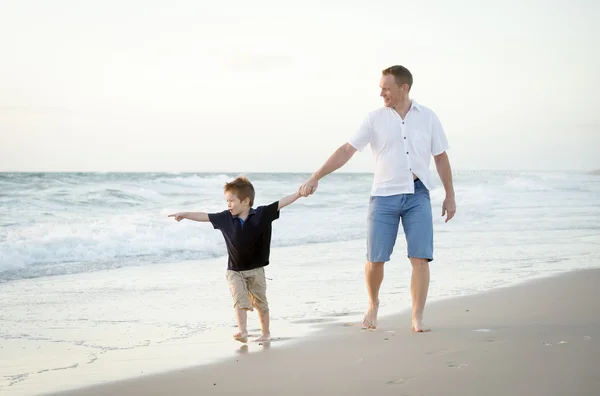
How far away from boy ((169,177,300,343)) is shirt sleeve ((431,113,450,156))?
98cm

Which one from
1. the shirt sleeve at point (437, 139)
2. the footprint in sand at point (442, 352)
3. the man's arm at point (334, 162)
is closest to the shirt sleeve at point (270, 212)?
the man's arm at point (334, 162)

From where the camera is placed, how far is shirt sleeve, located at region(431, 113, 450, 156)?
4.87 m

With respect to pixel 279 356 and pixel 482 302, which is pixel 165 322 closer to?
pixel 279 356

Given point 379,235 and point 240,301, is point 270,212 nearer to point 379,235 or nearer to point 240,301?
point 240,301

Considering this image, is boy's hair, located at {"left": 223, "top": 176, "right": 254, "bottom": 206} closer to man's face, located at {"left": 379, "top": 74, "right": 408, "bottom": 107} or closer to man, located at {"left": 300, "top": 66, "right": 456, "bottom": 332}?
man, located at {"left": 300, "top": 66, "right": 456, "bottom": 332}

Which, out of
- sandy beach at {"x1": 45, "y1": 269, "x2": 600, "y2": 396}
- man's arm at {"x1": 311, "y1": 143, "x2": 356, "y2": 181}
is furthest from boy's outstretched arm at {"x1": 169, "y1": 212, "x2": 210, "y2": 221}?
sandy beach at {"x1": 45, "y1": 269, "x2": 600, "y2": 396}

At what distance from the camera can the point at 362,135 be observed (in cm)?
489

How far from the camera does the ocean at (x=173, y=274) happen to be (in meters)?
4.58

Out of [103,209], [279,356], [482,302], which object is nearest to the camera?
[279,356]

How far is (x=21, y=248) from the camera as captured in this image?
10.0 metres

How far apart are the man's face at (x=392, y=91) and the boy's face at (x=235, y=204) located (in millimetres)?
1155

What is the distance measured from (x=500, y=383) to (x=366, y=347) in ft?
3.58

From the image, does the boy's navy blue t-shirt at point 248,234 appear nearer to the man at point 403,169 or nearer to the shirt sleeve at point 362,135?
the man at point 403,169

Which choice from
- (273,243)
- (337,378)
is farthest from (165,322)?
(273,243)
